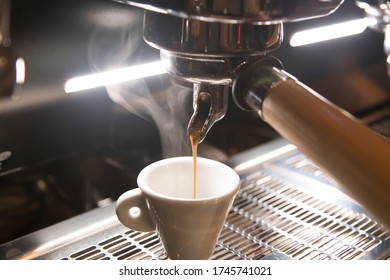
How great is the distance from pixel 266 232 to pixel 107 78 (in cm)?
27

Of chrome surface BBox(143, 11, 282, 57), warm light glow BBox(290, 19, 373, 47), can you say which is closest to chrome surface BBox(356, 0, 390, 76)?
warm light glow BBox(290, 19, 373, 47)

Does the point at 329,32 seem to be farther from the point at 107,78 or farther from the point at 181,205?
the point at 181,205

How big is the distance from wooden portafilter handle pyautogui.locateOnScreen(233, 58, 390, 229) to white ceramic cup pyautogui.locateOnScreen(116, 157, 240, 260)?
11cm

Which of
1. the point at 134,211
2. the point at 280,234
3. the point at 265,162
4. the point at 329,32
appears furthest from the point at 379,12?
the point at 134,211

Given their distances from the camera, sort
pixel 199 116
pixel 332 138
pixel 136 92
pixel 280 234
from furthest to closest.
Result: pixel 136 92 → pixel 280 234 → pixel 199 116 → pixel 332 138

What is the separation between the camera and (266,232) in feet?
2.07

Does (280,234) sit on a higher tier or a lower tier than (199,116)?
lower

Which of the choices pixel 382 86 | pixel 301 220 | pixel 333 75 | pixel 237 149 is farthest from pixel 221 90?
pixel 382 86

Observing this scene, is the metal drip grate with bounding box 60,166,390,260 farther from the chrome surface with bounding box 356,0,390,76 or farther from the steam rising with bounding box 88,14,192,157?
the chrome surface with bounding box 356,0,390,76

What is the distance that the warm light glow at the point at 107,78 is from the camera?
70 centimetres

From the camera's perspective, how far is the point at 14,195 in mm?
722

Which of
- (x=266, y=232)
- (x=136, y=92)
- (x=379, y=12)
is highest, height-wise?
(x=379, y=12)

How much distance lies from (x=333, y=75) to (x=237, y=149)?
23 cm

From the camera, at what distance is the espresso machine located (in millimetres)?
409
